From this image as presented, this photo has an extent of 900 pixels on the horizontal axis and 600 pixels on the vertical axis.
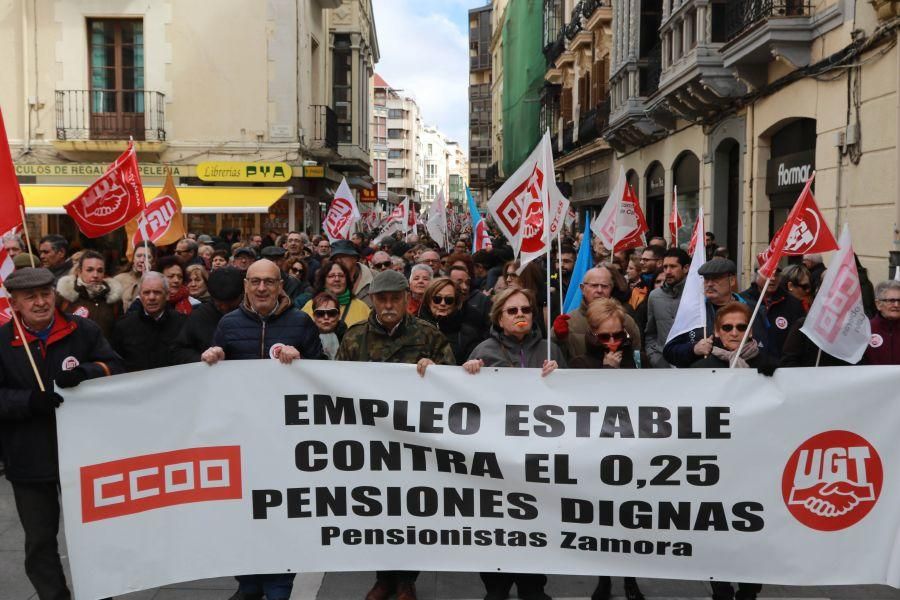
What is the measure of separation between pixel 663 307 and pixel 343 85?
83.7 feet

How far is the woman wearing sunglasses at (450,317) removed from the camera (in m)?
5.99

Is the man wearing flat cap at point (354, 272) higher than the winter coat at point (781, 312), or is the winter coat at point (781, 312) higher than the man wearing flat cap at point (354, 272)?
Result: the man wearing flat cap at point (354, 272)

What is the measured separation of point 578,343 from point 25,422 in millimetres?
3246

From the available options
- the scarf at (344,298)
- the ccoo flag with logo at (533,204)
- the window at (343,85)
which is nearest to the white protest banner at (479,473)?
the ccoo flag with logo at (533,204)

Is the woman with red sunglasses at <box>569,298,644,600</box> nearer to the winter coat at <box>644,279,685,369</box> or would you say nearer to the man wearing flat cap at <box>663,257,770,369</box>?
the man wearing flat cap at <box>663,257,770,369</box>

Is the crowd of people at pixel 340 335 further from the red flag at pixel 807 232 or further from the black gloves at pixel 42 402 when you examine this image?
the red flag at pixel 807 232

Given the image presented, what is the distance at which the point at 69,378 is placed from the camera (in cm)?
413

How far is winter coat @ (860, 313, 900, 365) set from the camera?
219 inches

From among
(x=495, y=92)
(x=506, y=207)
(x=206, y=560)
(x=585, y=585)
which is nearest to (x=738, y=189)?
(x=506, y=207)

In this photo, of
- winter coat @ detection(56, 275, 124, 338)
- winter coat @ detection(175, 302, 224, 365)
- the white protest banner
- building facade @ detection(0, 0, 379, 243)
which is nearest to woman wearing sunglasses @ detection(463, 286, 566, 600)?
the white protest banner

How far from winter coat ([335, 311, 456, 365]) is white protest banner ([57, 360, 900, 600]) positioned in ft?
1.14

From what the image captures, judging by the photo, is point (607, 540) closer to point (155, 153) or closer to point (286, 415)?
point (286, 415)

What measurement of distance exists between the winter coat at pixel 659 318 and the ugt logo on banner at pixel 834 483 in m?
2.59

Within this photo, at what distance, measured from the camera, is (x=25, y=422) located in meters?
4.23
